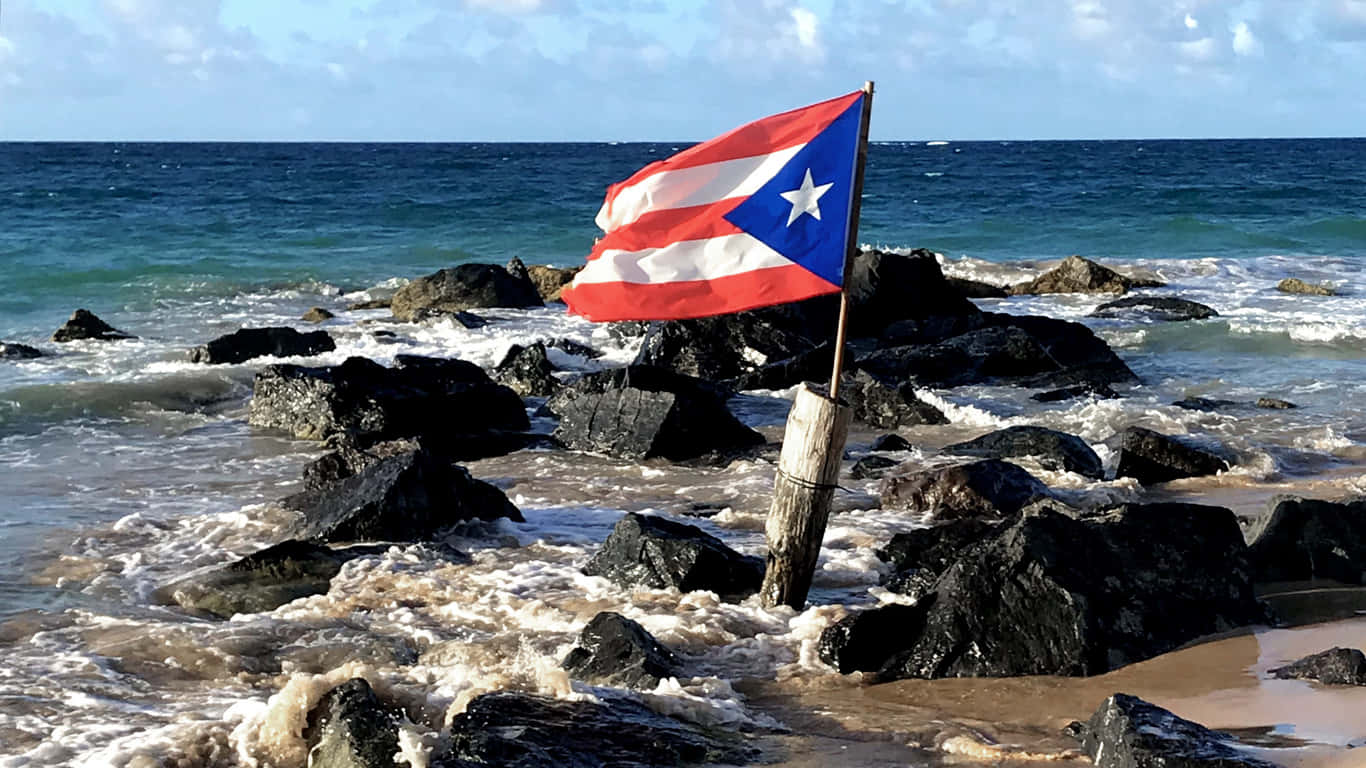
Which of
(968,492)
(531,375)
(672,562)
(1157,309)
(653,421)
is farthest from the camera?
(1157,309)

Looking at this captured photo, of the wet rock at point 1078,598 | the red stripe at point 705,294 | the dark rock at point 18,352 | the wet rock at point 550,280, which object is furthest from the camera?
the wet rock at point 550,280

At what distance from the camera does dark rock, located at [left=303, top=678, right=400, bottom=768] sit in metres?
5.96

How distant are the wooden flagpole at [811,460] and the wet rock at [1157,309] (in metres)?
16.6

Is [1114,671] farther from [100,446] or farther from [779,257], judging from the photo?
[100,446]

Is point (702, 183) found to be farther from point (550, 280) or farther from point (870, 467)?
point (550, 280)

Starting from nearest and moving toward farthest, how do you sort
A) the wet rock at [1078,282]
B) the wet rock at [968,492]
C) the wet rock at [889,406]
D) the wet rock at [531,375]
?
the wet rock at [968,492] → the wet rock at [889,406] → the wet rock at [531,375] → the wet rock at [1078,282]

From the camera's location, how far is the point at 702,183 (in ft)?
25.4

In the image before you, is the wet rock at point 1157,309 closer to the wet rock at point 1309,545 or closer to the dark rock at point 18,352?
the wet rock at point 1309,545

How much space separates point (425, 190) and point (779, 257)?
5741 centimetres

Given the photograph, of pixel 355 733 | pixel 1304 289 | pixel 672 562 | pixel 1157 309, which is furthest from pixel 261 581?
pixel 1304 289

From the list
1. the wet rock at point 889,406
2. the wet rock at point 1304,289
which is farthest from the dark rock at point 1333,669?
the wet rock at point 1304,289

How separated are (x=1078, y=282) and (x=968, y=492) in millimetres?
18081

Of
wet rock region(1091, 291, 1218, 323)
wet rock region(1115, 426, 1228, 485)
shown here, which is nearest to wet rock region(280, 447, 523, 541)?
wet rock region(1115, 426, 1228, 485)

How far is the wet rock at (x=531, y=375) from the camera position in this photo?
57.0ft
